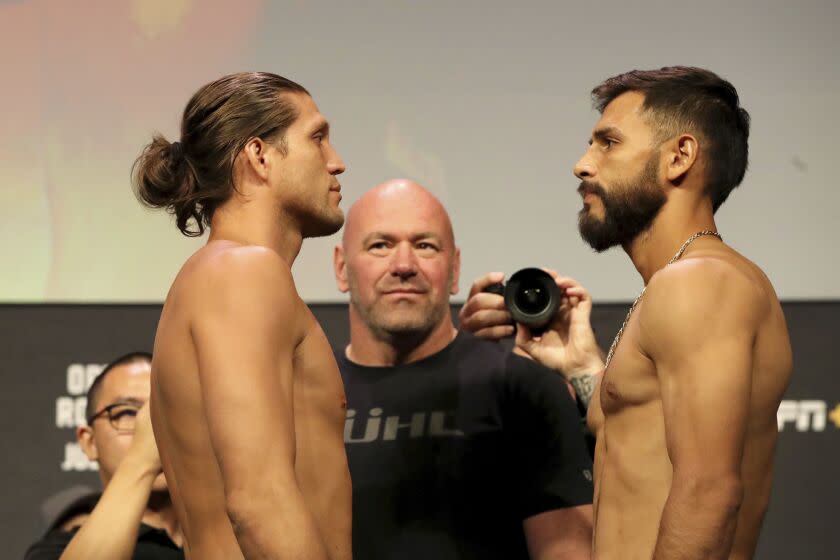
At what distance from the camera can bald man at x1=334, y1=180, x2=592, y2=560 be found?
263 centimetres

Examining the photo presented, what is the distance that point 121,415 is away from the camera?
2.88m

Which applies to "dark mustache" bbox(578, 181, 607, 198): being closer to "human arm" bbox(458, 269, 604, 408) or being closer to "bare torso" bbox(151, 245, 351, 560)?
"human arm" bbox(458, 269, 604, 408)

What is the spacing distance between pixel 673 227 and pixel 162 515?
1.44 m

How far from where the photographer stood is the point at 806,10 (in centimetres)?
364

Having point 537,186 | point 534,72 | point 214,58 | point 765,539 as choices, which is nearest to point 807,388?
point 765,539

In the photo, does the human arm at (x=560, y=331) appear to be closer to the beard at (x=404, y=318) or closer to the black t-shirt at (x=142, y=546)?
the beard at (x=404, y=318)

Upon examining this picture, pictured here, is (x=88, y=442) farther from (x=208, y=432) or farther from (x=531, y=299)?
(x=208, y=432)

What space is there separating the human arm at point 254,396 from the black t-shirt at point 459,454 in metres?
0.95

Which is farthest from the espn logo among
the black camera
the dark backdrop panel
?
the black camera

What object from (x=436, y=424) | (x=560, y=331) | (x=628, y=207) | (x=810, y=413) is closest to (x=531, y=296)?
(x=560, y=331)

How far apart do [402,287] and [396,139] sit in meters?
0.87

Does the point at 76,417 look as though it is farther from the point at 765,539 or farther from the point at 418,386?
the point at 765,539

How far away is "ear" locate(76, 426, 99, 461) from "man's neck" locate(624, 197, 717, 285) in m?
1.60

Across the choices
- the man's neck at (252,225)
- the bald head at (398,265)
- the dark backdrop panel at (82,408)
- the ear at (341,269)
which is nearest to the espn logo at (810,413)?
the dark backdrop panel at (82,408)
